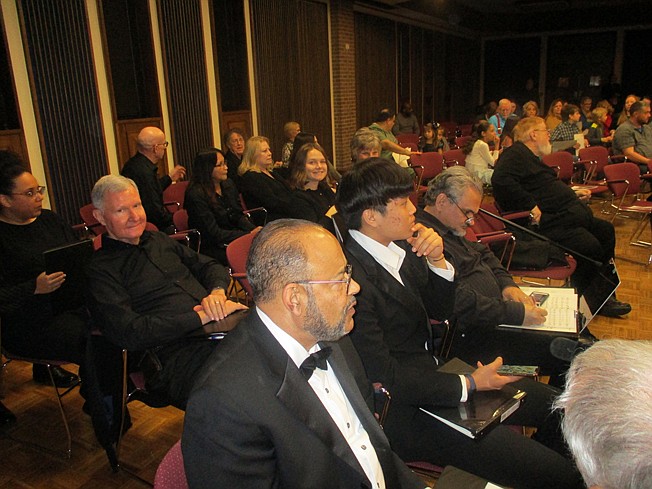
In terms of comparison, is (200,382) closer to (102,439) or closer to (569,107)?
(102,439)

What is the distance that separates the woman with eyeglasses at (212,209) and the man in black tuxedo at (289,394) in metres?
2.73

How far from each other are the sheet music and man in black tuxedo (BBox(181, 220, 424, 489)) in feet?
3.64

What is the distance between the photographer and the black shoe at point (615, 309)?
3.92 metres

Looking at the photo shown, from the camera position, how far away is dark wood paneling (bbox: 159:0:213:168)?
6.29m

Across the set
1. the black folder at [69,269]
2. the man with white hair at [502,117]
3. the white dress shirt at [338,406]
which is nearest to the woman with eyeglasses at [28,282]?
the black folder at [69,269]

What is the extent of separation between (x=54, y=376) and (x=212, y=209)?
5.63ft

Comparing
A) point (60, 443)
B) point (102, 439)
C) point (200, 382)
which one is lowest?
point (60, 443)

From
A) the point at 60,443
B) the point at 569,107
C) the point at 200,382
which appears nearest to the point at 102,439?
the point at 60,443

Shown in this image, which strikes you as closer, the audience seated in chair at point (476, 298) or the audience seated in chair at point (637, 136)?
the audience seated in chair at point (476, 298)

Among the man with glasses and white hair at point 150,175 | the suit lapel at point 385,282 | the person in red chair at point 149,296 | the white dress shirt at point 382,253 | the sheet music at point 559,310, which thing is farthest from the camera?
the man with glasses and white hair at point 150,175

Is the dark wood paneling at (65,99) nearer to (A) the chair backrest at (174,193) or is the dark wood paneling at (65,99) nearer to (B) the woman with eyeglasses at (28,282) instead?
(A) the chair backrest at (174,193)

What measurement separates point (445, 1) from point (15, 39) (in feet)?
36.3

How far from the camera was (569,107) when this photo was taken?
800 cm

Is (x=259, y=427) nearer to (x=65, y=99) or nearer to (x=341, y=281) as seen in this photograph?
(x=341, y=281)
